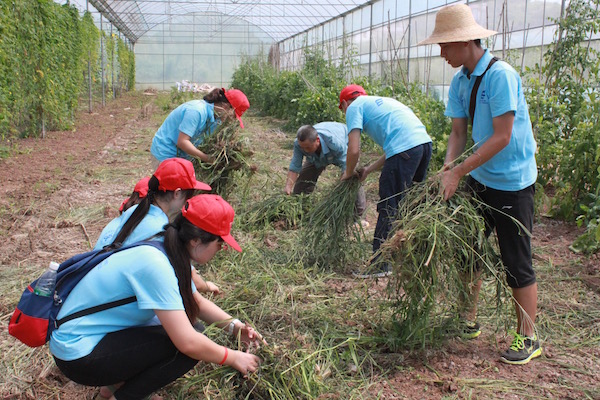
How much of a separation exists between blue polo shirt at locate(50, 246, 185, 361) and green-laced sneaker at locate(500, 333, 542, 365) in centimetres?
156

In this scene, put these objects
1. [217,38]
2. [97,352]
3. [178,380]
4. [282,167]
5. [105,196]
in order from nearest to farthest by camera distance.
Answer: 1. [97,352]
2. [178,380]
3. [105,196]
4. [282,167]
5. [217,38]

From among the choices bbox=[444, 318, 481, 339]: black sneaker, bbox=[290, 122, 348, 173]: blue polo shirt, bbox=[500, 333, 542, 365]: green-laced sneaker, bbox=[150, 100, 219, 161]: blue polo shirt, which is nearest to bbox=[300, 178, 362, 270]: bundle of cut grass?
bbox=[290, 122, 348, 173]: blue polo shirt

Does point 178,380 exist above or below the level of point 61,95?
below

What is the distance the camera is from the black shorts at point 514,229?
245 cm

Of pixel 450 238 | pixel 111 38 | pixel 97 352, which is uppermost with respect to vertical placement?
pixel 111 38

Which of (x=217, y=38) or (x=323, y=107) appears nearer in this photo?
(x=323, y=107)

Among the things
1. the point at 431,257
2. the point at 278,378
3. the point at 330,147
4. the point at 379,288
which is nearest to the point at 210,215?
the point at 278,378

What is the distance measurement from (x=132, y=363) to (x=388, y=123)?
2.35 m

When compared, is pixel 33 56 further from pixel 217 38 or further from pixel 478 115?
pixel 217 38

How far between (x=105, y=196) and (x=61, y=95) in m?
4.92

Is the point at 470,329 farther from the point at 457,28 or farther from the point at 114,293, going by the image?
the point at 114,293

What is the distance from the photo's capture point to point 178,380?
236 cm

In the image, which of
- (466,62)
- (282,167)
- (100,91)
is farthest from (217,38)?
(466,62)

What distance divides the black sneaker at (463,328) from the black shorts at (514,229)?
347 millimetres
